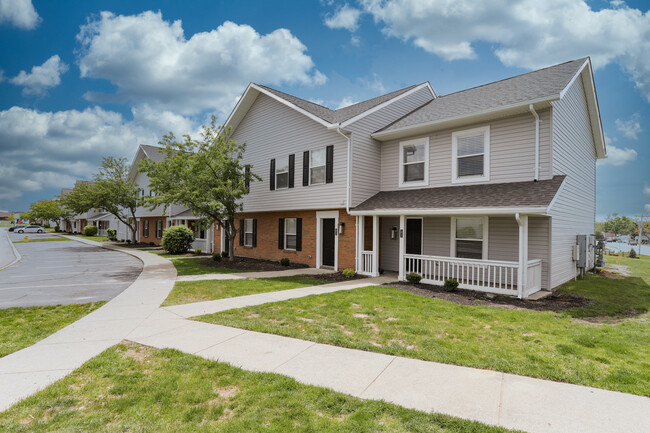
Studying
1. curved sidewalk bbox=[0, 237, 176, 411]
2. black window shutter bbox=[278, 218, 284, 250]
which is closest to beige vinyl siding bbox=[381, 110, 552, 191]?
black window shutter bbox=[278, 218, 284, 250]

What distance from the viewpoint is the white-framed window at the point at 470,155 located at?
1092 cm

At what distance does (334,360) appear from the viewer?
444 cm

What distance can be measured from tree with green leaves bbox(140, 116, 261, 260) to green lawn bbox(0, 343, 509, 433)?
10.7 metres

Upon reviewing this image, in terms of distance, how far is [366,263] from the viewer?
42.1ft

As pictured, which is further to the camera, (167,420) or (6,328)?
(6,328)

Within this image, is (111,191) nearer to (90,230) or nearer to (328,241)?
(328,241)

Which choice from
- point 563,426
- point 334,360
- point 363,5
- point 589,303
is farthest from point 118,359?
point 363,5

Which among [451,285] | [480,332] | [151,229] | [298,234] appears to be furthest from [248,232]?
[151,229]

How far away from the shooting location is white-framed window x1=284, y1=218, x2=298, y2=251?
1593cm

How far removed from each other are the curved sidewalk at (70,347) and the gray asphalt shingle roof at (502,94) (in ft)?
34.8

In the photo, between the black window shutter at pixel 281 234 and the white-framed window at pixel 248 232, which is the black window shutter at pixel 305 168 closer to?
the black window shutter at pixel 281 234

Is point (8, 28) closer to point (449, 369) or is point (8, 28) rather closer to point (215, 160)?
point (215, 160)

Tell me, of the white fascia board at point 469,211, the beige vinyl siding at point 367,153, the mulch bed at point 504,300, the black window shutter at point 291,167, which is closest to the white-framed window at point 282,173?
the black window shutter at point 291,167

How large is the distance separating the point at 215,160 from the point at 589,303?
14.7 metres
